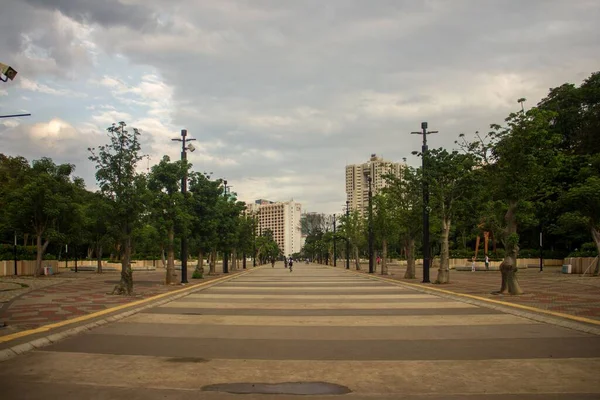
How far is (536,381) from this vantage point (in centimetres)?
670

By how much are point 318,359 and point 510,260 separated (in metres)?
13.6

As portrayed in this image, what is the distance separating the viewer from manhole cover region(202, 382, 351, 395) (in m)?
6.23

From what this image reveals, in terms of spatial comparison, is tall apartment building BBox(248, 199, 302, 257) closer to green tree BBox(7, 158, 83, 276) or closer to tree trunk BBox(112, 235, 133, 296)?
green tree BBox(7, 158, 83, 276)

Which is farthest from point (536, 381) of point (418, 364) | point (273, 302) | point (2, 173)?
point (2, 173)

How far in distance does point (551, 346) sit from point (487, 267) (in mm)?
45752

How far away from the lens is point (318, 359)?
26.7 ft

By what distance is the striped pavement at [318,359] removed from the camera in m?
6.32

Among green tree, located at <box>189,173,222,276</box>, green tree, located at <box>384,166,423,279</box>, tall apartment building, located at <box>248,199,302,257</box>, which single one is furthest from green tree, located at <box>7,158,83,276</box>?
tall apartment building, located at <box>248,199,302,257</box>

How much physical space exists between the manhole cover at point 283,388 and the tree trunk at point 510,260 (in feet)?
47.3

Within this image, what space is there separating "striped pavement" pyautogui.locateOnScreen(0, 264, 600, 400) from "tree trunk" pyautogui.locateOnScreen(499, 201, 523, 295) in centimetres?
581

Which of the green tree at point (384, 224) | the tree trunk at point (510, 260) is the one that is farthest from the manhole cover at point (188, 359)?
the green tree at point (384, 224)

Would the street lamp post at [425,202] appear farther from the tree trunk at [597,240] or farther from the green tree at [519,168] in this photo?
the tree trunk at [597,240]

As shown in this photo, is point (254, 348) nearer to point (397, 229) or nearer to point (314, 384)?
point (314, 384)

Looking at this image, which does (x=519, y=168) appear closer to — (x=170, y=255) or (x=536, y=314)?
(x=536, y=314)
